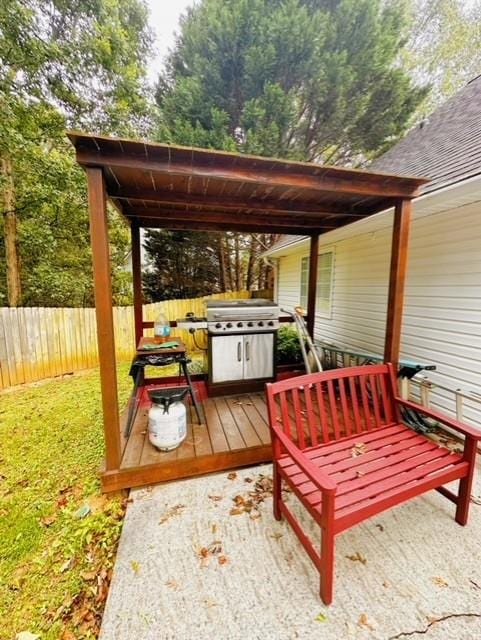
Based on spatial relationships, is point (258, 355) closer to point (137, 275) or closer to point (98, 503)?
point (137, 275)

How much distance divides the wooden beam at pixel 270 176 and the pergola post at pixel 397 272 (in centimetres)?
18

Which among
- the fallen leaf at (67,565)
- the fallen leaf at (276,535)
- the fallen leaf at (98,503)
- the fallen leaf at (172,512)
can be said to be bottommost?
the fallen leaf at (98,503)

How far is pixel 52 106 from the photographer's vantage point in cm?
586

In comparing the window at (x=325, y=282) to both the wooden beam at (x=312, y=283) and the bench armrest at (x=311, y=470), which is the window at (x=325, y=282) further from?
the bench armrest at (x=311, y=470)

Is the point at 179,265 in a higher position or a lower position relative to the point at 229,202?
lower

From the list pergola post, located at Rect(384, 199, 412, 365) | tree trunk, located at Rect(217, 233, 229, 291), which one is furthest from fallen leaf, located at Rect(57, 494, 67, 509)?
tree trunk, located at Rect(217, 233, 229, 291)

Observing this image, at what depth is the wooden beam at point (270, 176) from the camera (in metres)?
1.91

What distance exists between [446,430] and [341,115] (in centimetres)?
704

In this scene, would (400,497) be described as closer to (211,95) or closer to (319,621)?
(319,621)

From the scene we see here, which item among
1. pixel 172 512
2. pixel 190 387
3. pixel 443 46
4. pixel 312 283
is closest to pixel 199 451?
pixel 172 512

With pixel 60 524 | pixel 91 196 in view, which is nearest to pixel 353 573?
pixel 60 524

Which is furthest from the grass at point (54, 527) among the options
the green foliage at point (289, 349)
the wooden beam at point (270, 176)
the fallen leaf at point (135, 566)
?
the green foliage at point (289, 349)

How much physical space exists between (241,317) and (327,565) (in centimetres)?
257

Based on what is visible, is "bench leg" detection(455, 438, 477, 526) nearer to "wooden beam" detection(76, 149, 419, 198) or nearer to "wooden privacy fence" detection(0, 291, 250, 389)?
"wooden beam" detection(76, 149, 419, 198)
